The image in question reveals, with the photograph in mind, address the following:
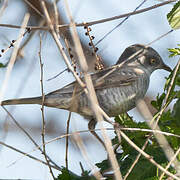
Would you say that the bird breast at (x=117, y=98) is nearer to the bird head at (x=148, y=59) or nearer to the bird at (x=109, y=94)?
the bird at (x=109, y=94)

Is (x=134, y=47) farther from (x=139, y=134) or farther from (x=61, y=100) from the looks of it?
(x=139, y=134)

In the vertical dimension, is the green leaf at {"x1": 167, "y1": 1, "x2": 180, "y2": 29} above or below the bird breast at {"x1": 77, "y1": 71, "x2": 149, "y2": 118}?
above

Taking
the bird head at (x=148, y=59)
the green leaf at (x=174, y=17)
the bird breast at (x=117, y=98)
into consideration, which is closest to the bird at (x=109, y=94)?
the bird breast at (x=117, y=98)

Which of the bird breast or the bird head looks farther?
the bird head

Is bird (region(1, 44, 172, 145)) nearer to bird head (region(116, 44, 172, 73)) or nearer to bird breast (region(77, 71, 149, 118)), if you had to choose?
bird breast (region(77, 71, 149, 118))

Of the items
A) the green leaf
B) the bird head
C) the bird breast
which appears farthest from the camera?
the bird head

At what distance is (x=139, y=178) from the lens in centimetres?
274

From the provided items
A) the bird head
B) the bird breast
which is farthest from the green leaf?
the bird head

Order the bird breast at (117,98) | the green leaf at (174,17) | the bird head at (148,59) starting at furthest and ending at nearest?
the bird head at (148,59) < the bird breast at (117,98) < the green leaf at (174,17)

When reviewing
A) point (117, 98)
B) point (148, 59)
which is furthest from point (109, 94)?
point (148, 59)

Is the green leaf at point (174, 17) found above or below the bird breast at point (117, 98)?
above

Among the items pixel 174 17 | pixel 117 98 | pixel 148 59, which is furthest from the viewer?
pixel 148 59

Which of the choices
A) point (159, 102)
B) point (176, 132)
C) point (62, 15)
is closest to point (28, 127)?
point (62, 15)

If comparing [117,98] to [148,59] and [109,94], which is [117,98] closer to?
[109,94]
